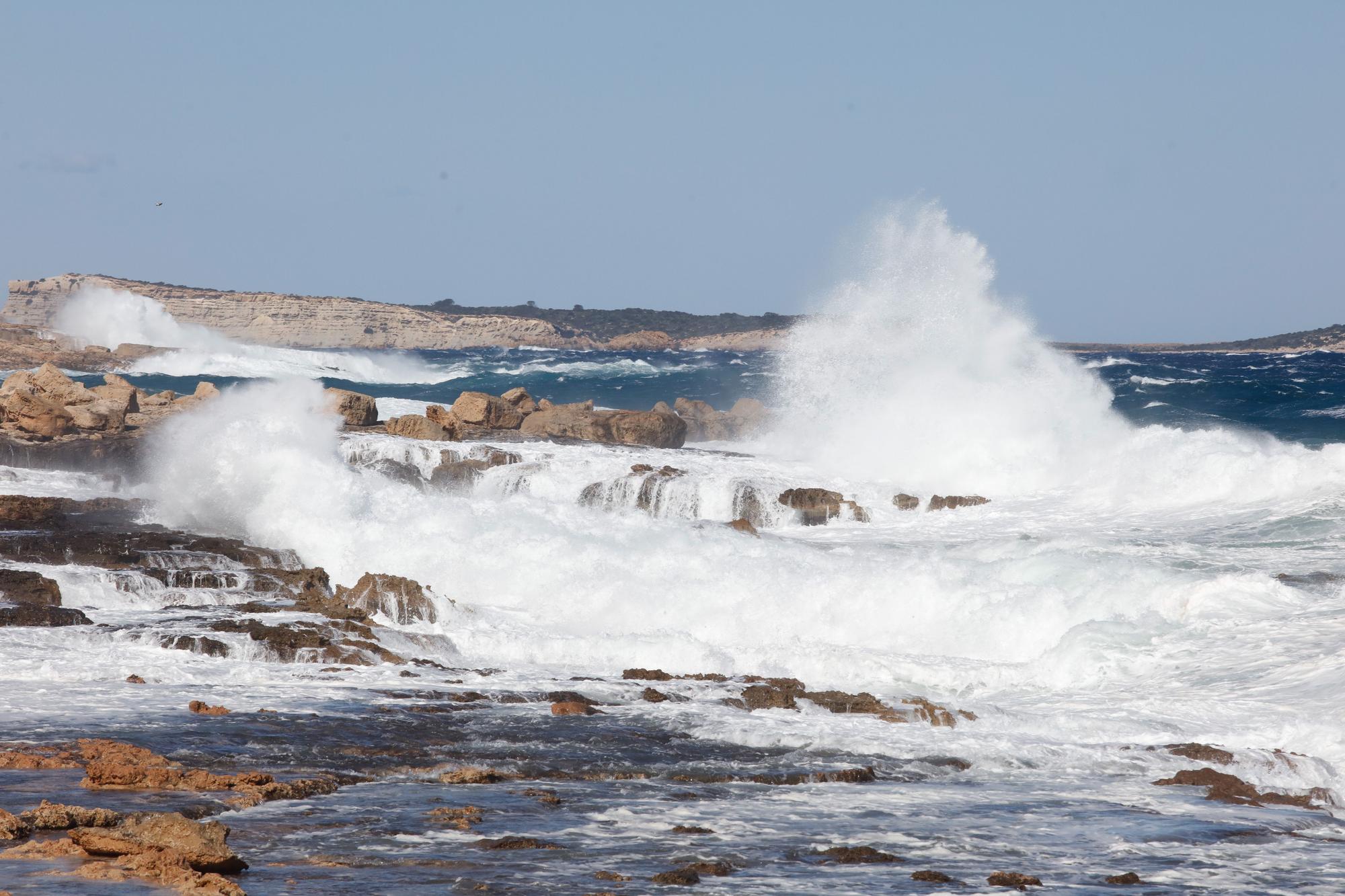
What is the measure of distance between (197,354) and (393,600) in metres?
61.0

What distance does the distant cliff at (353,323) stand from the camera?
125m

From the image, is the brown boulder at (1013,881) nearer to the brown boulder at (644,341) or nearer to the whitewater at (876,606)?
the whitewater at (876,606)

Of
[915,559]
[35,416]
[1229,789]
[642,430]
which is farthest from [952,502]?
[35,416]

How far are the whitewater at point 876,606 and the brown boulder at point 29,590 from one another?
0.48 m

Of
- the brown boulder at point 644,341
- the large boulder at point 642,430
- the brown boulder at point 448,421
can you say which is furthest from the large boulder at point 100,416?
the brown boulder at point 644,341

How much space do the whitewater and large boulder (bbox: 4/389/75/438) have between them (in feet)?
5.62

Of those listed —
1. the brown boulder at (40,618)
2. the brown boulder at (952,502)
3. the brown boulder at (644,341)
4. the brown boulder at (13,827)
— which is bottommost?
the brown boulder at (40,618)

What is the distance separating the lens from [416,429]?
30.5m

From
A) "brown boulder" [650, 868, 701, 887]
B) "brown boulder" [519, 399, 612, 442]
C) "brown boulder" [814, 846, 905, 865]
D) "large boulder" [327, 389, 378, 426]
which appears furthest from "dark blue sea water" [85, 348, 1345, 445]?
"brown boulder" [650, 868, 701, 887]

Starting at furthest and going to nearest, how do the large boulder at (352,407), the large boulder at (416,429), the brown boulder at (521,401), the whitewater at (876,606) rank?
1. the brown boulder at (521,401)
2. the large boulder at (352,407)
3. the large boulder at (416,429)
4. the whitewater at (876,606)

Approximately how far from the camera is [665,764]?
1038cm

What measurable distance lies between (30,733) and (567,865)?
5.24 m

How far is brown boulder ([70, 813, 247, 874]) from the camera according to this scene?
6.62 metres

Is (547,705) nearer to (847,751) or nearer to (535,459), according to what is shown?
(847,751)
